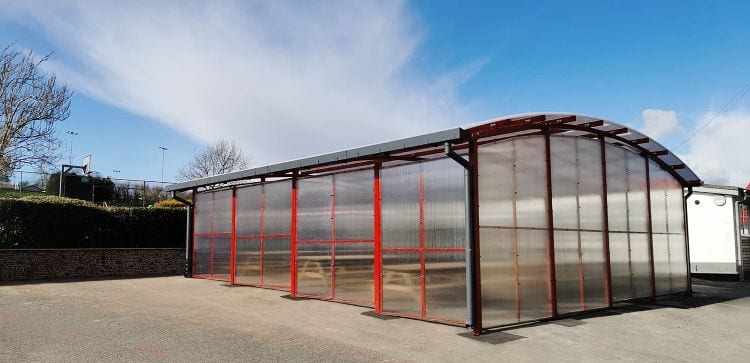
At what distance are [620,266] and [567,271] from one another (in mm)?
2548

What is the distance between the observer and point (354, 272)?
43.0 feet

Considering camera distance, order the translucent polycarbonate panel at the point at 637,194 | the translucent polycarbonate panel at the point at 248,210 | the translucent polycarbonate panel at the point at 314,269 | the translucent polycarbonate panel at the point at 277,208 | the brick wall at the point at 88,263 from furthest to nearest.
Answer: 1. the brick wall at the point at 88,263
2. the translucent polycarbonate panel at the point at 248,210
3. the translucent polycarbonate panel at the point at 277,208
4. the translucent polycarbonate panel at the point at 637,194
5. the translucent polycarbonate panel at the point at 314,269

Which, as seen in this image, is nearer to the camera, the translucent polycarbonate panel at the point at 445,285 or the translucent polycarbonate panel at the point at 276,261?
the translucent polycarbonate panel at the point at 445,285

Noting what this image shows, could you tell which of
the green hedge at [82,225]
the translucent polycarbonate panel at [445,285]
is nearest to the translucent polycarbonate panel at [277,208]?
the translucent polycarbonate panel at [445,285]

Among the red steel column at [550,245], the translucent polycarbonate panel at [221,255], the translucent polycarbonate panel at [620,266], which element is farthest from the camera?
the translucent polycarbonate panel at [221,255]

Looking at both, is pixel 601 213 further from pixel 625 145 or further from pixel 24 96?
pixel 24 96

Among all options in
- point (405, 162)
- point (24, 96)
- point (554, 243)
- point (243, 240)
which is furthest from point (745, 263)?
point (24, 96)

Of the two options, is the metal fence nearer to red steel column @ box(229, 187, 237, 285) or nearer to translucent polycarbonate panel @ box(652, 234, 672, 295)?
red steel column @ box(229, 187, 237, 285)

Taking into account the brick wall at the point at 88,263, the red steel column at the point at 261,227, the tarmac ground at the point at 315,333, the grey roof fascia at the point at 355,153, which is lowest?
the tarmac ground at the point at 315,333

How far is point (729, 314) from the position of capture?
12.2 m

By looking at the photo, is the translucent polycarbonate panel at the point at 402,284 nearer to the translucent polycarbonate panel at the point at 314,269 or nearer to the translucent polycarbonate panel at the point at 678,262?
the translucent polycarbonate panel at the point at 314,269

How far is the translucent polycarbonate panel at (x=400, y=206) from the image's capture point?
36.6 feet

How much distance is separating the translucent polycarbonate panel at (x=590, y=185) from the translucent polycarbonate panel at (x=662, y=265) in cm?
315

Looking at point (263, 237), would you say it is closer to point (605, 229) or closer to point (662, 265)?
point (605, 229)
